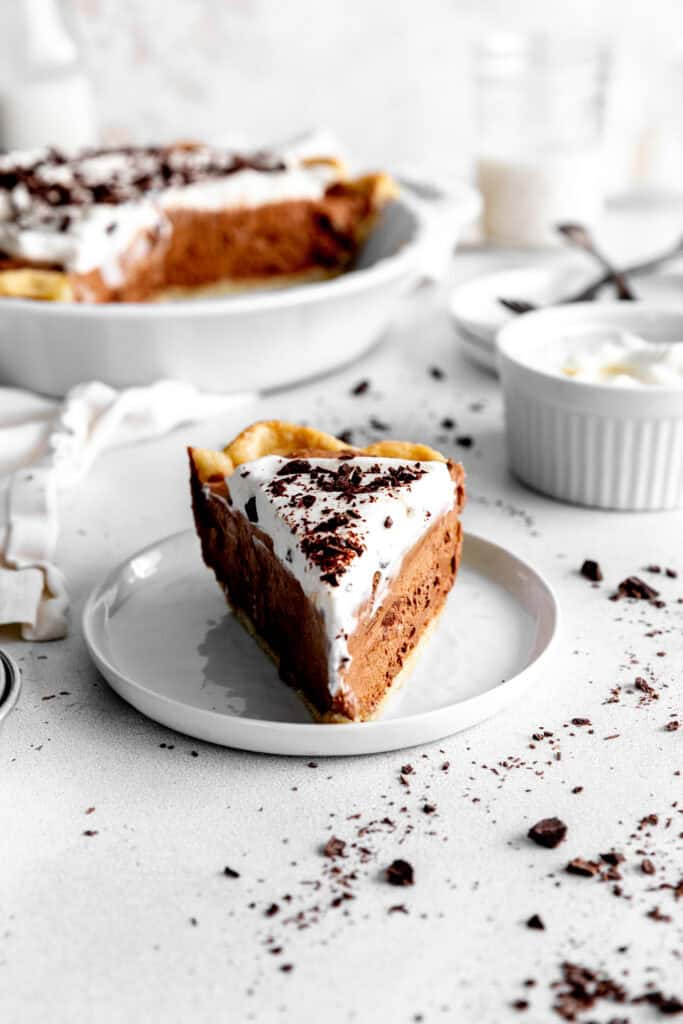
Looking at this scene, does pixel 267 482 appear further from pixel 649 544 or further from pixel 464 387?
pixel 464 387

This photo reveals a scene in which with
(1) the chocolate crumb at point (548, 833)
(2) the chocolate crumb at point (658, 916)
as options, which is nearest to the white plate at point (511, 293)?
(1) the chocolate crumb at point (548, 833)

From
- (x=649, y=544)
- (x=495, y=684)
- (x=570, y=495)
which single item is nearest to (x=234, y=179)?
(x=570, y=495)

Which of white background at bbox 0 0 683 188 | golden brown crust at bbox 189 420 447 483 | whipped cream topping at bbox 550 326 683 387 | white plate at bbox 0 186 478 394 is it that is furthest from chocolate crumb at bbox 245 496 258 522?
white background at bbox 0 0 683 188

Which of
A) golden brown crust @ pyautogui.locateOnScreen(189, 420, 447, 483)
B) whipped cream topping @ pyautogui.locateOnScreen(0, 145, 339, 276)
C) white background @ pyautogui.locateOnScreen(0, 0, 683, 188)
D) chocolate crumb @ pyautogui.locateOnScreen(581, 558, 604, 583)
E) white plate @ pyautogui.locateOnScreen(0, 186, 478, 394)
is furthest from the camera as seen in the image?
white background @ pyautogui.locateOnScreen(0, 0, 683, 188)

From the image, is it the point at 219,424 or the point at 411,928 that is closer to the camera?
the point at 411,928

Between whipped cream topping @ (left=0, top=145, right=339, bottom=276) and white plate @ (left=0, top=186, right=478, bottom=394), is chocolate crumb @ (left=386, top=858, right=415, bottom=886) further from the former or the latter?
whipped cream topping @ (left=0, top=145, right=339, bottom=276)

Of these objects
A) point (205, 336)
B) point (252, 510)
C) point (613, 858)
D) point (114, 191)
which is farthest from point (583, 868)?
point (114, 191)
